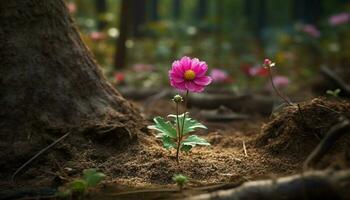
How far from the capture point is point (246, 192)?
2.02 meters

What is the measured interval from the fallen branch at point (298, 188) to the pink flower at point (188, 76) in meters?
0.79

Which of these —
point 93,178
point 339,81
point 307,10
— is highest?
point 307,10

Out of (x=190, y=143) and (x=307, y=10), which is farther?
(x=307, y=10)

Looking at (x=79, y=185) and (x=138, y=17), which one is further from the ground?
(x=138, y=17)

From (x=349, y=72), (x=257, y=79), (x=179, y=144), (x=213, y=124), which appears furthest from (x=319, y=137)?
(x=257, y=79)

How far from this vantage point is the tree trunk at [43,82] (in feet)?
9.93

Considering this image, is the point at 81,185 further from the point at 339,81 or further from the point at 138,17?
the point at 138,17

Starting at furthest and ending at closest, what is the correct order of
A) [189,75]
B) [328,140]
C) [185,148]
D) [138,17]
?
[138,17] < [185,148] < [189,75] < [328,140]

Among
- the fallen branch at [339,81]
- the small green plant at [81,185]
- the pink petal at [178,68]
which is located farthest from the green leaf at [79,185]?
the fallen branch at [339,81]

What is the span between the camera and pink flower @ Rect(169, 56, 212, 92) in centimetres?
273

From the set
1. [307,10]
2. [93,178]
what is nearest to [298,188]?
[93,178]

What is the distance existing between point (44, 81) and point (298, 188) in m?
1.75

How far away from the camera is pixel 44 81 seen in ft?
10.3

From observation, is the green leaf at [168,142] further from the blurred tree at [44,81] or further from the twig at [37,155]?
the twig at [37,155]
